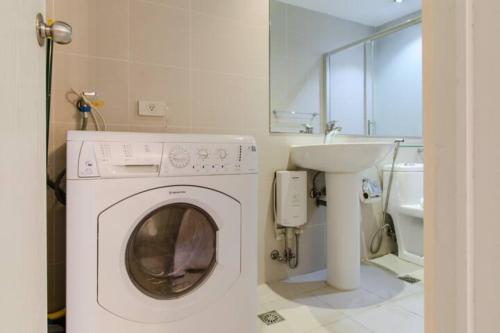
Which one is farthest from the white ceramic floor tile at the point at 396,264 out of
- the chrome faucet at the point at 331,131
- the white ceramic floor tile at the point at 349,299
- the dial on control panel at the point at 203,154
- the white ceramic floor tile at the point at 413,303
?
the dial on control panel at the point at 203,154

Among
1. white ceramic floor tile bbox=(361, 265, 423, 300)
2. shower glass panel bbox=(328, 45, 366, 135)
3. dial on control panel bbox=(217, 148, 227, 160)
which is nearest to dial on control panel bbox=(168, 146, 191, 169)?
dial on control panel bbox=(217, 148, 227, 160)

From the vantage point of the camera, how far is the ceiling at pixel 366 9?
220 cm

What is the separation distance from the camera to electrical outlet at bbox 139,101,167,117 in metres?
1.44

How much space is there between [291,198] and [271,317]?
26.1 inches

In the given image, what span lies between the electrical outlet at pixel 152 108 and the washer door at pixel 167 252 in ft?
2.01

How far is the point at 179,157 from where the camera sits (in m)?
1.03

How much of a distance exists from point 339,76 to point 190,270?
76.3 inches

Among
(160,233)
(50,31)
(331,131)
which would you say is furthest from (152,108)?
Answer: (331,131)

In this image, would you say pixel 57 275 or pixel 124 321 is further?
pixel 57 275

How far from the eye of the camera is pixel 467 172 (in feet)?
1.02

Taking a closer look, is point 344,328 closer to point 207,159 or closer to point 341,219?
point 341,219
